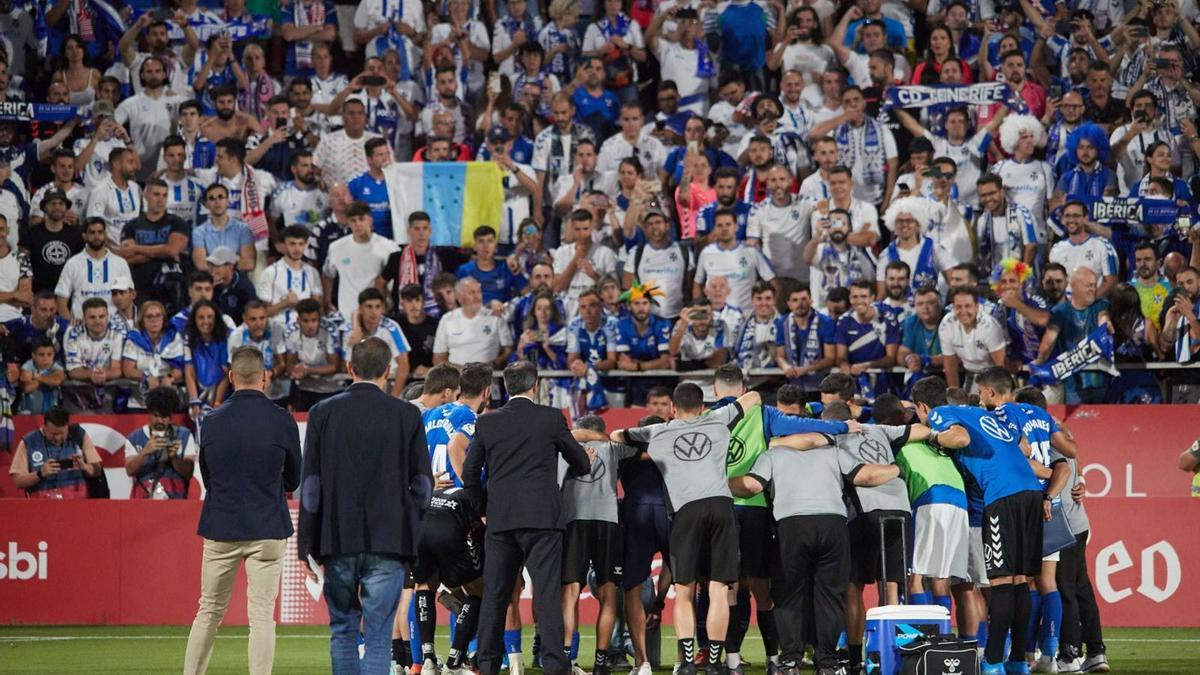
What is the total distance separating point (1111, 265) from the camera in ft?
61.8

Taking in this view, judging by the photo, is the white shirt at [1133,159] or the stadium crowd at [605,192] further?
the white shirt at [1133,159]

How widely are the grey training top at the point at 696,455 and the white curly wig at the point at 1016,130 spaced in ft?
30.9

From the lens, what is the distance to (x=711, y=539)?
12.2 metres

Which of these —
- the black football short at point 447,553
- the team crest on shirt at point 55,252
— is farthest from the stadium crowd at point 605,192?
the black football short at point 447,553

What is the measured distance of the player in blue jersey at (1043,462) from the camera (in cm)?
1302

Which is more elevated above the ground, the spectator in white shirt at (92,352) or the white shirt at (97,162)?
the white shirt at (97,162)

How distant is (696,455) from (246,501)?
3.40m

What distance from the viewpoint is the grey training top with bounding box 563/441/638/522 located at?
12.8 meters

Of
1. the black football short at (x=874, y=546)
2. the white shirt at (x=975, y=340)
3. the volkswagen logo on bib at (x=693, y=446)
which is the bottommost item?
the black football short at (x=874, y=546)

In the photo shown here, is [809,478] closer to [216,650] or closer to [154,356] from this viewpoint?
[216,650]

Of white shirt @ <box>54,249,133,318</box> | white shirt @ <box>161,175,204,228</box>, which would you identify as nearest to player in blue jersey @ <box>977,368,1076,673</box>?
white shirt @ <box>54,249,133,318</box>

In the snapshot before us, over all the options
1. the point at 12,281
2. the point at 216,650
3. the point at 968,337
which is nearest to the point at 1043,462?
the point at 968,337

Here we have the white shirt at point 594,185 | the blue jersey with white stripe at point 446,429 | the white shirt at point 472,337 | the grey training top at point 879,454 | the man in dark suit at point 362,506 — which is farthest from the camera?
the white shirt at point 594,185

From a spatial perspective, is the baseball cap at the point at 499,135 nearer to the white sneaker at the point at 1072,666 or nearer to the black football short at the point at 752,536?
the black football short at the point at 752,536
